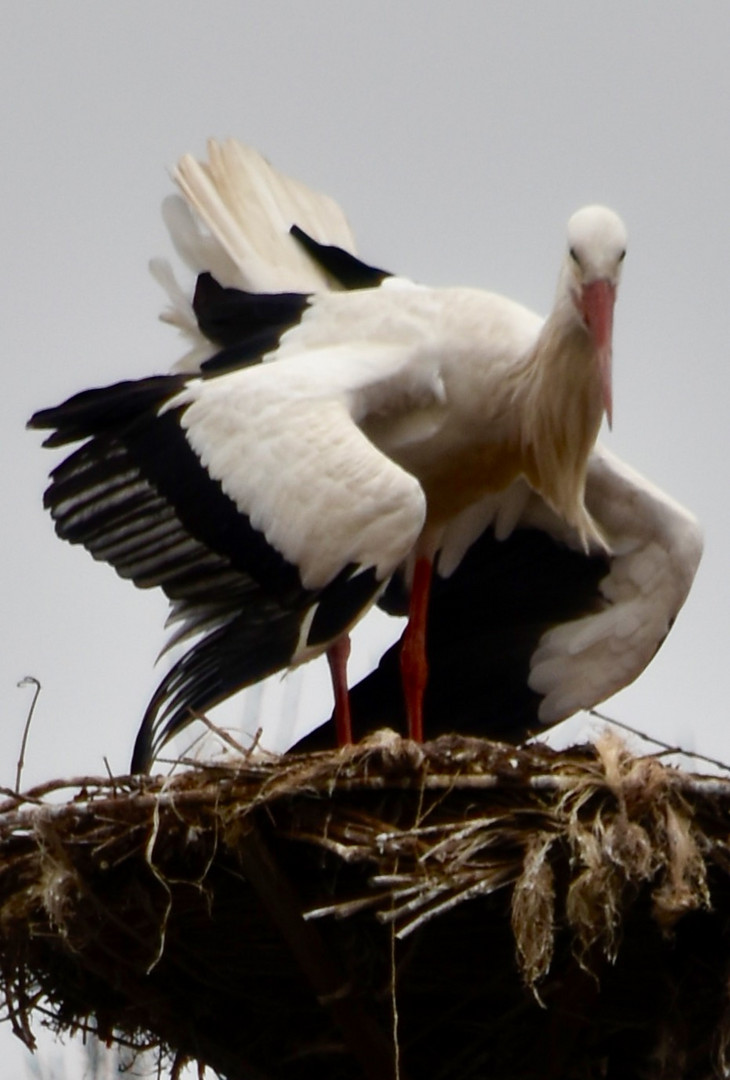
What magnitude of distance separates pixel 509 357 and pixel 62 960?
2348mm

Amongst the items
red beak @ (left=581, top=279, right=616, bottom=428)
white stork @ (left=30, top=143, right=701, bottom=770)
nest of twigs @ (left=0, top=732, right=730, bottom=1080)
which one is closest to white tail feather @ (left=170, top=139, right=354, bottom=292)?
white stork @ (left=30, top=143, right=701, bottom=770)

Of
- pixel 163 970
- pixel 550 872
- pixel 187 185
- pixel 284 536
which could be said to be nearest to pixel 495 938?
pixel 550 872

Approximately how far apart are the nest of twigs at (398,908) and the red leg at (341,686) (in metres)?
1.15

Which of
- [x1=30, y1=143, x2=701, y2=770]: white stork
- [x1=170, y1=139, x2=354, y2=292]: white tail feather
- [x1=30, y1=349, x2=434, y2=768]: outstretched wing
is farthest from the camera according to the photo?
[x1=170, y1=139, x2=354, y2=292]: white tail feather

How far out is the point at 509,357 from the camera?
7902mm

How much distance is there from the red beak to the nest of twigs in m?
1.33

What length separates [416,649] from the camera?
822cm

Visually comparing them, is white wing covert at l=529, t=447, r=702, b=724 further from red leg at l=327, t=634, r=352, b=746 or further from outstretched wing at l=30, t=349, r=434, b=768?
outstretched wing at l=30, t=349, r=434, b=768

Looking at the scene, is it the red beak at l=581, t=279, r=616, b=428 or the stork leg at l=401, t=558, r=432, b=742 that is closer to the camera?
the red beak at l=581, t=279, r=616, b=428

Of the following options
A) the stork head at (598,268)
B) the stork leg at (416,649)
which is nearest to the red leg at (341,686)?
the stork leg at (416,649)

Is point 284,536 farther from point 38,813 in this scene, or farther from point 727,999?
point 727,999

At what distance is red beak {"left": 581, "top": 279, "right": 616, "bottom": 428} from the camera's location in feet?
24.4

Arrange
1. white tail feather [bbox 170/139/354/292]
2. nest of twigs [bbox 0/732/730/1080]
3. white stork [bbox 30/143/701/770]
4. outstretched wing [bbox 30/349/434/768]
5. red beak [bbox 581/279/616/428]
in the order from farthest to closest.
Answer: white tail feather [bbox 170/139/354/292]
red beak [bbox 581/279/616/428]
white stork [bbox 30/143/701/770]
outstretched wing [bbox 30/349/434/768]
nest of twigs [bbox 0/732/730/1080]

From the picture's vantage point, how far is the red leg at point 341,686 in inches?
308
